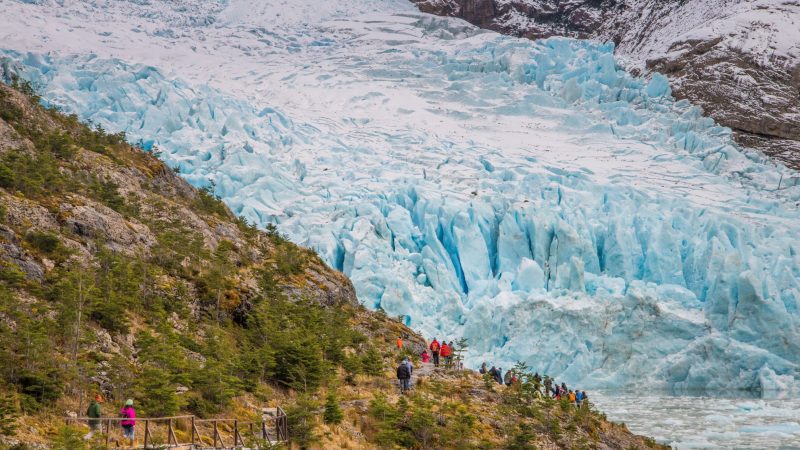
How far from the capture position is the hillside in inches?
370

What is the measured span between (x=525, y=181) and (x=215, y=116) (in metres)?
18.3

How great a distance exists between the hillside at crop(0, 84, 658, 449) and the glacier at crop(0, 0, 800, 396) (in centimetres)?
853

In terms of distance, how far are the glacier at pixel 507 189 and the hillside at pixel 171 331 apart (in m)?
8.53

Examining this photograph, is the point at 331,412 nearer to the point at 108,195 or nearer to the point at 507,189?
the point at 108,195

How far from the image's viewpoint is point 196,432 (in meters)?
8.81

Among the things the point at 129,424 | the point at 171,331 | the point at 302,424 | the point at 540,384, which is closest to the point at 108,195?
the point at 171,331

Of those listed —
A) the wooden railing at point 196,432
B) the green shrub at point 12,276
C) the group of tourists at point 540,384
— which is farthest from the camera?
the group of tourists at point 540,384

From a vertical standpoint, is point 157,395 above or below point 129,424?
below

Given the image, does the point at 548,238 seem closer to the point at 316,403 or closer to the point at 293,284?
the point at 293,284

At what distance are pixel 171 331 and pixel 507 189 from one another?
3112 centimetres

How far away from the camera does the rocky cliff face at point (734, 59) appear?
60812 mm

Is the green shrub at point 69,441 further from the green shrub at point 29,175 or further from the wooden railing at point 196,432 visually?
the green shrub at point 29,175

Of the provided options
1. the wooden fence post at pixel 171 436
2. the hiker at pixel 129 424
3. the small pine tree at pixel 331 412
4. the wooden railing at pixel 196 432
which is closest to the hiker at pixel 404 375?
the small pine tree at pixel 331 412

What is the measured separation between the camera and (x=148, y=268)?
44.4ft
